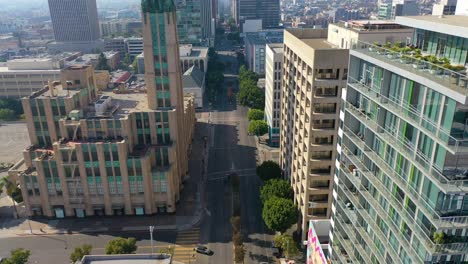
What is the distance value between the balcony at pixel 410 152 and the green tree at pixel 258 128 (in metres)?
96.8

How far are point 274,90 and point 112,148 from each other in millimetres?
62349

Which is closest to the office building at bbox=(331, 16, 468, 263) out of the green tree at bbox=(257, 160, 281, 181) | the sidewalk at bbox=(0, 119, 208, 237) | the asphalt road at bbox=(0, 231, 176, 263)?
the green tree at bbox=(257, 160, 281, 181)

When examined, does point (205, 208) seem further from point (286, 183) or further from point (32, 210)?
point (32, 210)

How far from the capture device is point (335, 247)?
53531mm

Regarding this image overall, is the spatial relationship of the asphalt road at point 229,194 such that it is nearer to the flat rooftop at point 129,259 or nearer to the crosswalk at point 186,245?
the crosswalk at point 186,245

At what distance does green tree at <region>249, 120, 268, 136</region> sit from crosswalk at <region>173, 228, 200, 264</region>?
59402 millimetres

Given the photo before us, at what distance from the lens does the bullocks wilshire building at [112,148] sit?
93.4 meters

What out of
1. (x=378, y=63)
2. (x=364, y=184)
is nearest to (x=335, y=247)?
(x=364, y=184)

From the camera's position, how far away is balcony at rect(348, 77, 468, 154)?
89.0 ft

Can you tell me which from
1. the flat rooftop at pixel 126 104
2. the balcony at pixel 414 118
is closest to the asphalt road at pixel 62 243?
the flat rooftop at pixel 126 104

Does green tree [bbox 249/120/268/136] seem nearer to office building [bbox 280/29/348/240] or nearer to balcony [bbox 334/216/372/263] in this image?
office building [bbox 280/29/348/240]

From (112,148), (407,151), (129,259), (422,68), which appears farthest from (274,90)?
(422,68)

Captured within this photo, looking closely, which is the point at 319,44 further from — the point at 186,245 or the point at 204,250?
A: the point at 186,245

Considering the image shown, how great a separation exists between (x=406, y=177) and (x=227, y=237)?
6205 cm
